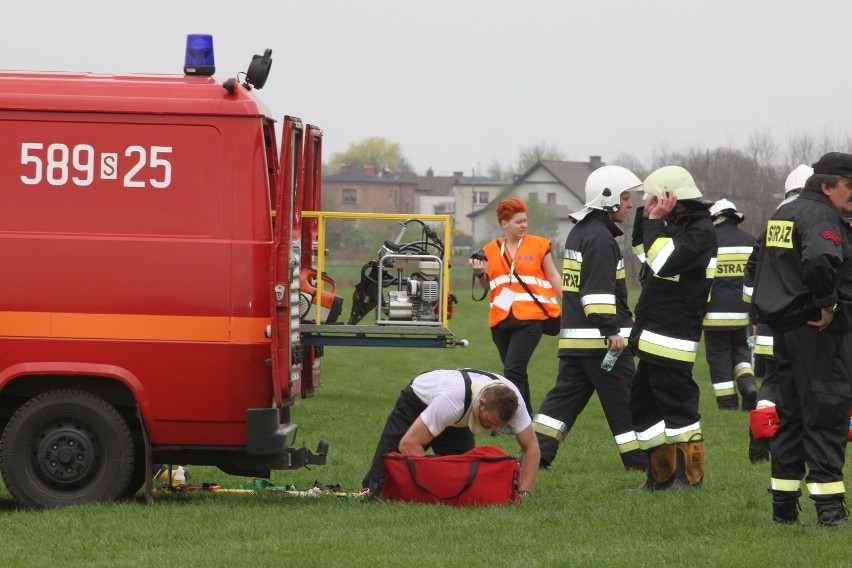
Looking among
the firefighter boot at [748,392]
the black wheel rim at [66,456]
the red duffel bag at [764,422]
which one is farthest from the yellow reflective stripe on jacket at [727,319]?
the black wheel rim at [66,456]

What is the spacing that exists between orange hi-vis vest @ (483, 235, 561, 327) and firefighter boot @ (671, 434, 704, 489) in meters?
3.15

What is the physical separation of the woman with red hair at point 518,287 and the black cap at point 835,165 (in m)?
4.56

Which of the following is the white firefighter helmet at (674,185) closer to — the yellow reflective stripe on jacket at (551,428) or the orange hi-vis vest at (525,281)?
the yellow reflective stripe on jacket at (551,428)

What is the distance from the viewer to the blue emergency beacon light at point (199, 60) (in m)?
8.38

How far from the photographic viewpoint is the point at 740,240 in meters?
14.7

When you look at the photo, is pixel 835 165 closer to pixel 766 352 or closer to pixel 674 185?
pixel 674 185

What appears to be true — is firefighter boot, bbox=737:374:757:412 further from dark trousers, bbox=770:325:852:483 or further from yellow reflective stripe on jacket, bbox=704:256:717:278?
dark trousers, bbox=770:325:852:483

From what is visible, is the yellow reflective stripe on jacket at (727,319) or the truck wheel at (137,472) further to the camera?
the yellow reflective stripe on jacket at (727,319)

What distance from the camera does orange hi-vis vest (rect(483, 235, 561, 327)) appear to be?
38.7 feet

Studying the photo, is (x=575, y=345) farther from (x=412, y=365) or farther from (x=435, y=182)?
(x=435, y=182)

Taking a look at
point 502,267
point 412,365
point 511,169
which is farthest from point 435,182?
point 502,267

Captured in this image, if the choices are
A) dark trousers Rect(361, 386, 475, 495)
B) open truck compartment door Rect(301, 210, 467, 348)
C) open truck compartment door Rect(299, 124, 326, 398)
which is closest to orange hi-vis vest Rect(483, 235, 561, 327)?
open truck compartment door Rect(299, 124, 326, 398)

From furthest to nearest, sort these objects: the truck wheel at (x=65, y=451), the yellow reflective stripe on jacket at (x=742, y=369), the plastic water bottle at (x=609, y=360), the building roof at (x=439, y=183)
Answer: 1. the building roof at (x=439, y=183)
2. the yellow reflective stripe on jacket at (x=742, y=369)
3. the plastic water bottle at (x=609, y=360)
4. the truck wheel at (x=65, y=451)

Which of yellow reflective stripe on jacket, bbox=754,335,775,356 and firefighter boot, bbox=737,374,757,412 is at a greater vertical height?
yellow reflective stripe on jacket, bbox=754,335,775,356
